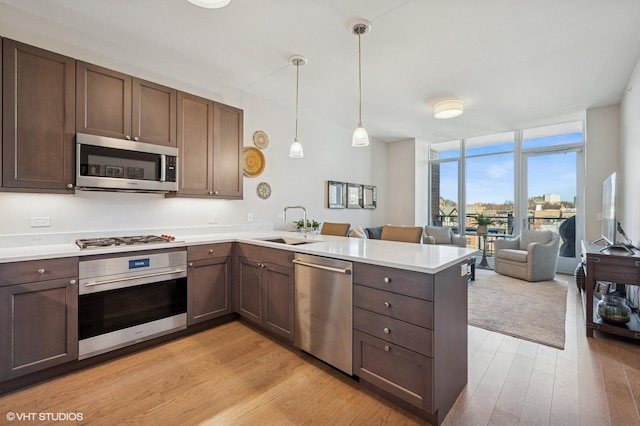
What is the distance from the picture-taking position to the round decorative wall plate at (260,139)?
400 cm

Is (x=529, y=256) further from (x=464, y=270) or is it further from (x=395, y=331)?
(x=395, y=331)

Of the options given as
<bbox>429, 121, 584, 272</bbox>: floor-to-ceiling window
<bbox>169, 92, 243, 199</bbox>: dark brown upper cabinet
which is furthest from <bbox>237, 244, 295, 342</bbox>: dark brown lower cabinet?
Answer: <bbox>429, 121, 584, 272</bbox>: floor-to-ceiling window

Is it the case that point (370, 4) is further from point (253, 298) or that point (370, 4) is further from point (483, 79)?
point (253, 298)

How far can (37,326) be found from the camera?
1.98 meters

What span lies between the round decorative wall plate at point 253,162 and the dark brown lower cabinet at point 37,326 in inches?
88.7

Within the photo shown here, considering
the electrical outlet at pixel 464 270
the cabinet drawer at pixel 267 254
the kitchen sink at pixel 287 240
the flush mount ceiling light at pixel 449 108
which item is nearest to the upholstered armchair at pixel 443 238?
the flush mount ceiling light at pixel 449 108

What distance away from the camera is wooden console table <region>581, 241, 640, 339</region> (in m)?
2.47

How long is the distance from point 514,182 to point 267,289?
18.4ft

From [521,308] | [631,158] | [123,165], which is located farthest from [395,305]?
[631,158]

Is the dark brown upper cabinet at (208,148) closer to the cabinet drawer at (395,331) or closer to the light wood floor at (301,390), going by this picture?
the light wood floor at (301,390)

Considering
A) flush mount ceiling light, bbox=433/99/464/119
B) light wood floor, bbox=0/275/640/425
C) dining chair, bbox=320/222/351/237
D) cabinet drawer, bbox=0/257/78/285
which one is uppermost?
flush mount ceiling light, bbox=433/99/464/119

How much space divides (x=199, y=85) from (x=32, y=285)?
2.60m

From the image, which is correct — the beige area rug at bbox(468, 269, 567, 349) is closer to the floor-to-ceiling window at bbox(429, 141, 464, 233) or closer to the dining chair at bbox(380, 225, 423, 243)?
the dining chair at bbox(380, 225, 423, 243)

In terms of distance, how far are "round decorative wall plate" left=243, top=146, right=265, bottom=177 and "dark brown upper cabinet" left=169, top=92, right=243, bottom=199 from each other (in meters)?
0.36
